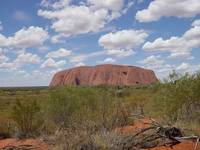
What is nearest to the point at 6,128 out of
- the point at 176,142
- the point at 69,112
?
the point at 69,112

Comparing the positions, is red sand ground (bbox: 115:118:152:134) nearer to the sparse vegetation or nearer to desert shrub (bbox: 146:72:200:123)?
the sparse vegetation

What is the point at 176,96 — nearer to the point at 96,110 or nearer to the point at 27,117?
the point at 96,110

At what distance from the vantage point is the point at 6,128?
21094 millimetres

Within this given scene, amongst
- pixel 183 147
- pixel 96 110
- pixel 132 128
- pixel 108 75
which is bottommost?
pixel 183 147

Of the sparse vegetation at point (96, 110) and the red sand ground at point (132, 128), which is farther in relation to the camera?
the sparse vegetation at point (96, 110)

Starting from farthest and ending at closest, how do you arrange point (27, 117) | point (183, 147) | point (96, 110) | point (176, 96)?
point (27, 117)
point (176, 96)
point (96, 110)
point (183, 147)

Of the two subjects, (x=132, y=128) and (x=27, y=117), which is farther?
(x=27, y=117)

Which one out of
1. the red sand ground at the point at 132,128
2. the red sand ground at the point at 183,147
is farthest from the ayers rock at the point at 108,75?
the red sand ground at the point at 183,147

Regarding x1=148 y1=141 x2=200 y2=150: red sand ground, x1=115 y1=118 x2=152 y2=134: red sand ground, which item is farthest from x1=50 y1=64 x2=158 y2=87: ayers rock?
x1=148 y1=141 x2=200 y2=150: red sand ground

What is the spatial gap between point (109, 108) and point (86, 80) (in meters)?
150

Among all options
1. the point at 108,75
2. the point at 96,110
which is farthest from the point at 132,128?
the point at 108,75

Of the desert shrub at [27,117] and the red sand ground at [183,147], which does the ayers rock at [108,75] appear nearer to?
the desert shrub at [27,117]

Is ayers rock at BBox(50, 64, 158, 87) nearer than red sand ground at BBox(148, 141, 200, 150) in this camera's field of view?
No

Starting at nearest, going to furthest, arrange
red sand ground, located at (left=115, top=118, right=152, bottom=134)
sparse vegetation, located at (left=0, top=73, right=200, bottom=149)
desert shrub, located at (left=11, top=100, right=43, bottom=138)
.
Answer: red sand ground, located at (left=115, top=118, right=152, bottom=134) → sparse vegetation, located at (left=0, top=73, right=200, bottom=149) → desert shrub, located at (left=11, top=100, right=43, bottom=138)
